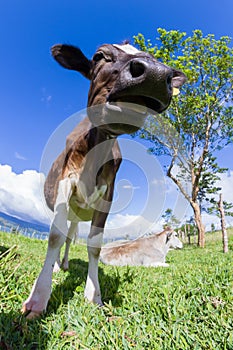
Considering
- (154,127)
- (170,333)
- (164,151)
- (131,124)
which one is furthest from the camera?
(164,151)

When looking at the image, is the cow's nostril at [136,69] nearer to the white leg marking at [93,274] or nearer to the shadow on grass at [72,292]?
the white leg marking at [93,274]

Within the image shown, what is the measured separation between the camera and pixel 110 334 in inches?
78.0

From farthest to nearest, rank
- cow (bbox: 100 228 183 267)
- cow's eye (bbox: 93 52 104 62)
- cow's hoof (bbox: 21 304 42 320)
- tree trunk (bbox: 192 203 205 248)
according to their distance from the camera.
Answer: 1. tree trunk (bbox: 192 203 205 248)
2. cow (bbox: 100 228 183 267)
3. cow's eye (bbox: 93 52 104 62)
4. cow's hoof (bbox: 21 304 42 320)

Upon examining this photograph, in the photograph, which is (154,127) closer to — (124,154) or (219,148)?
(219,148)

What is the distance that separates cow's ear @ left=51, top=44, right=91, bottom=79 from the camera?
3182 mm

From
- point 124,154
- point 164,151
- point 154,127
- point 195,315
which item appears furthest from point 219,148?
point 195,315

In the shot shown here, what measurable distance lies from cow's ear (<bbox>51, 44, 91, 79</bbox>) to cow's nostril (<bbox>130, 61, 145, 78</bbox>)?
1.21 meters

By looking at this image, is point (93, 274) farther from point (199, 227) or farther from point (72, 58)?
point (199, 227)

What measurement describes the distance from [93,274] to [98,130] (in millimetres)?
1557

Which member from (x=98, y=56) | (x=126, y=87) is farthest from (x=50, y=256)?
(x=98, y=56)

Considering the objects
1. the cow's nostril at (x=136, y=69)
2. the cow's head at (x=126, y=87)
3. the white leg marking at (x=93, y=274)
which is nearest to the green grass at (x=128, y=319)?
the white leg marking at (x=93, y=274)

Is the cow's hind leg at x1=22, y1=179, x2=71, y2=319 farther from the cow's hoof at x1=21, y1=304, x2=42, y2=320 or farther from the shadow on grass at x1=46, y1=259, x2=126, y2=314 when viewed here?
the shadow on grass at x1=46, y1=259, x2=126, y2=314

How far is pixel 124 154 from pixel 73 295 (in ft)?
5.88

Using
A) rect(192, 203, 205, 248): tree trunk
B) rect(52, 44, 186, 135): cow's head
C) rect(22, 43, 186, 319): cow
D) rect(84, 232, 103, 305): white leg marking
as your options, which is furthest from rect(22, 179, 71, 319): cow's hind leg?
rect(192, 203, 205, 248): tree trunk
